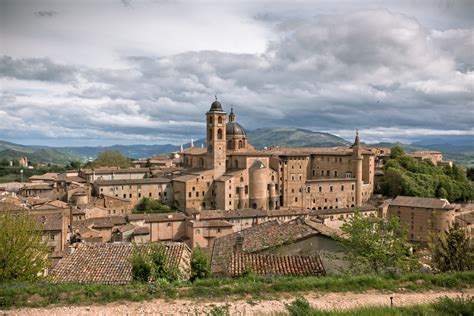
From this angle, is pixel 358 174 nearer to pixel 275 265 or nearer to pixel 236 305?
pixel 275 265

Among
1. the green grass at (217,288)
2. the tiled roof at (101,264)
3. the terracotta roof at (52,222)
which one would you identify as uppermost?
the green grass at (217,288)

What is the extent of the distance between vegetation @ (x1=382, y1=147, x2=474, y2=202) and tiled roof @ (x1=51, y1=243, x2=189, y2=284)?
54040 mm

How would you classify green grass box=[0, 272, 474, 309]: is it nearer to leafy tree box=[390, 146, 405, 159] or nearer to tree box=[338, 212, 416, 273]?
tree box=[338, 212, 416, 273]

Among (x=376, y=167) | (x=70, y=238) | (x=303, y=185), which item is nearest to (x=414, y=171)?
(x=376, y=167)

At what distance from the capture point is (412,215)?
4925 centimetres

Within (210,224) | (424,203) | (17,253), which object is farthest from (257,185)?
(17,253)

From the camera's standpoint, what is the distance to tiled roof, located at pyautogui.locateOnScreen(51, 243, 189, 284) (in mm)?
14570

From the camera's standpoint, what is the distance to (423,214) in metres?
48.2

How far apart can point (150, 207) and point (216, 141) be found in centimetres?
1278

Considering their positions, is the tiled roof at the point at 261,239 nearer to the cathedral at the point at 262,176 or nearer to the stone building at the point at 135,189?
the cathedral at the point at 262,176

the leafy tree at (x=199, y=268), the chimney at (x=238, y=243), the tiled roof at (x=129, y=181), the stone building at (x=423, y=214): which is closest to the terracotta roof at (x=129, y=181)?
the tiled roof at (x=129, y=181)

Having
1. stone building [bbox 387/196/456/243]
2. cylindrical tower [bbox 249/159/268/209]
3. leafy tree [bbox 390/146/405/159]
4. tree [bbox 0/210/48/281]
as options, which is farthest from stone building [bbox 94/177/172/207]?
leafy tree [bbox 390/146/405/159]

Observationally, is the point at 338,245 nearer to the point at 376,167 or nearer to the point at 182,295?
the point at 182,295

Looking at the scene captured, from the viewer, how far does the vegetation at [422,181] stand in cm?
6339
